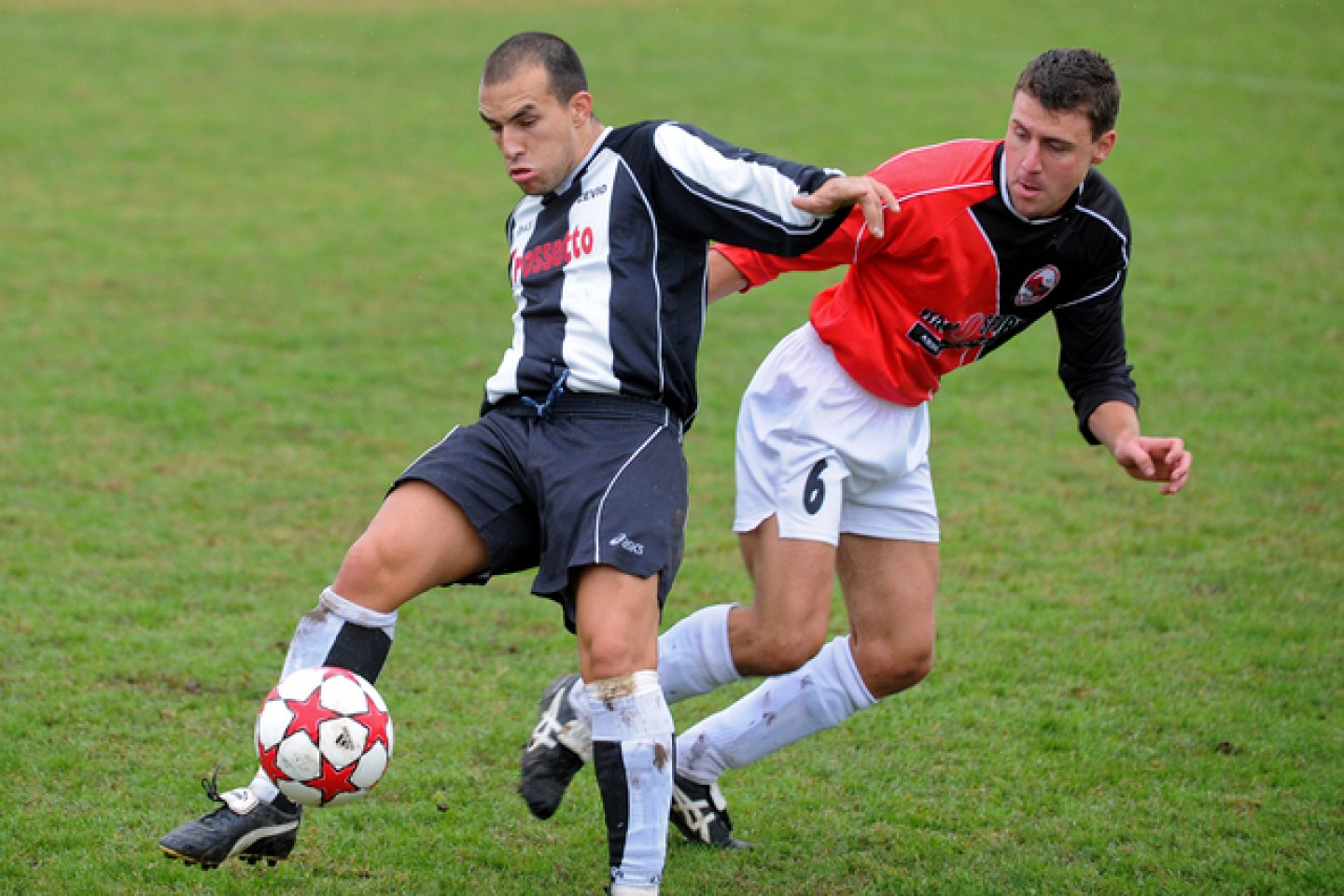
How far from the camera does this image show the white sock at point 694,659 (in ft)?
14.9

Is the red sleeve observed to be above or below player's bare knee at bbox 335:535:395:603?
above

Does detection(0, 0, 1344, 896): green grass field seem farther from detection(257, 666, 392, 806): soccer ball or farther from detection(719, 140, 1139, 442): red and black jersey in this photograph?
detection(719, 140, 1139, 442): red and black jersey

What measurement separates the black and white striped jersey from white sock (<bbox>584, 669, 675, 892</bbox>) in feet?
2.79

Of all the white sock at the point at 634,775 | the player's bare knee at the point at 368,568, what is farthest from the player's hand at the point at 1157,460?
the player's bare knee at the point at 368,568

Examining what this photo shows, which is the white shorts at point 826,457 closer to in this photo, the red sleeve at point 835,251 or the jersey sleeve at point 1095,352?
the red sleeve at point 835,251

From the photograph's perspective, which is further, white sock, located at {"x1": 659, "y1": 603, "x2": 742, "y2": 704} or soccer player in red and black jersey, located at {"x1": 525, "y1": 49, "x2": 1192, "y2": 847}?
white sock, located at {"x1": 659, "y1": 603, "x2": 742, "y2": 704}

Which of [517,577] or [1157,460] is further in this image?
[517,577]

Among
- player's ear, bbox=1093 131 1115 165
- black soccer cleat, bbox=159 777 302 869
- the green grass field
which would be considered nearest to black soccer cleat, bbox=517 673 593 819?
the green grass field

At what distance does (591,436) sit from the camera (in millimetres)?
4113

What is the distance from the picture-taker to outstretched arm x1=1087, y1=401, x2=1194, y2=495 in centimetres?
426

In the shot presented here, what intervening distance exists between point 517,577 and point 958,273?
3372mm

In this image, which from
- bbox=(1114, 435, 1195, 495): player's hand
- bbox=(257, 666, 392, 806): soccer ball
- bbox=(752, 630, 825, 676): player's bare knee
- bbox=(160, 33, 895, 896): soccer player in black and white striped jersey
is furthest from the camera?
bbox=(752, 630, 825, 676): player's bare knee

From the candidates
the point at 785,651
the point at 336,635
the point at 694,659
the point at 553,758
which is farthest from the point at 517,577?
the point at 336,635

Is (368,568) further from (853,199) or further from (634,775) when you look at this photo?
(853,199)
